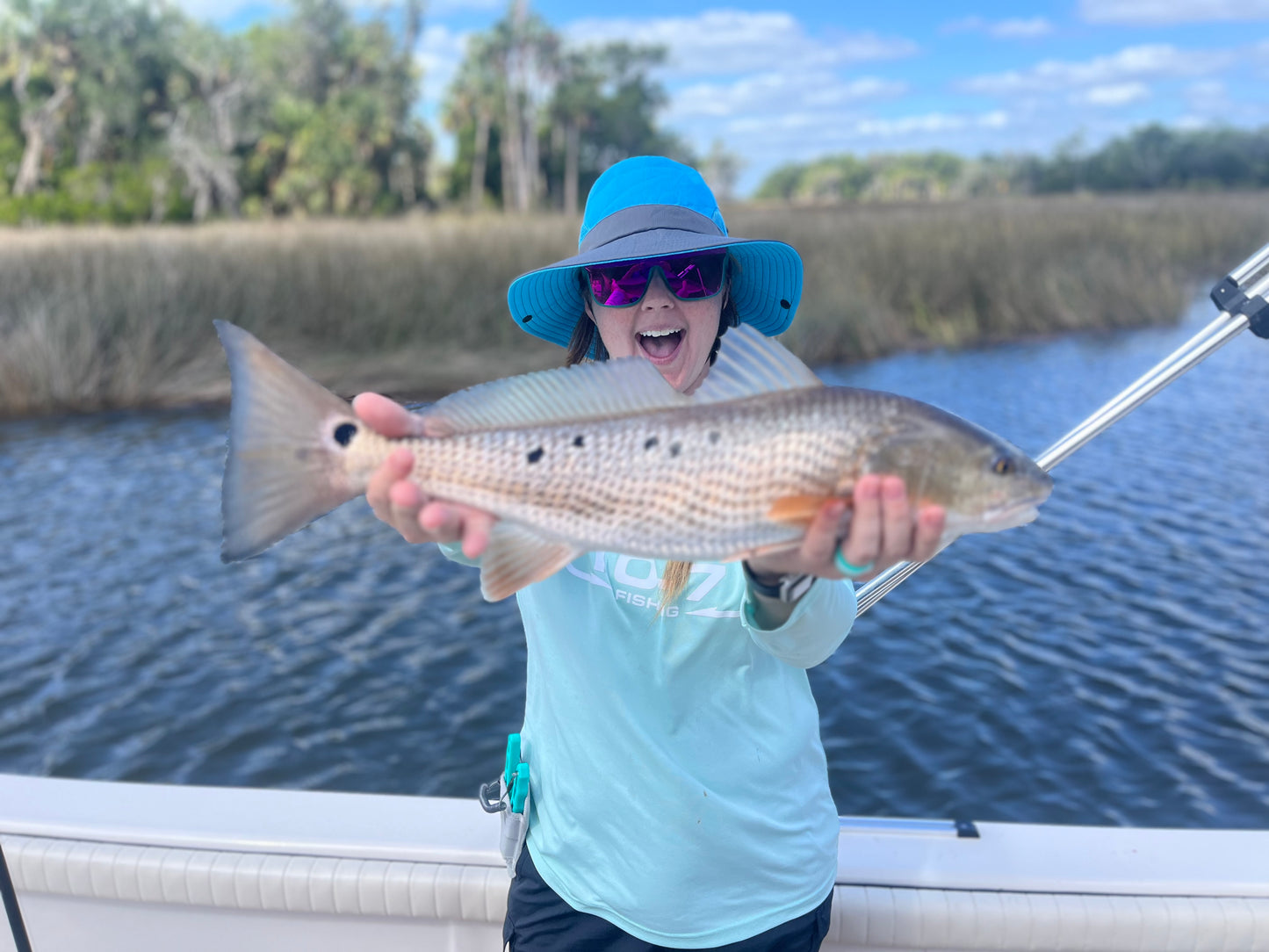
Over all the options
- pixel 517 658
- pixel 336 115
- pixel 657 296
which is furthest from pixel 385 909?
pixel 336 115

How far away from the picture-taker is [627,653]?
215cm

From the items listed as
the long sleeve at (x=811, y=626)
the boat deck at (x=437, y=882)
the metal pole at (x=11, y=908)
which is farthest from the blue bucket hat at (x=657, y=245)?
the metal pole at (x=11, y=908)

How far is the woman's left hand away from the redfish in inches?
1.4

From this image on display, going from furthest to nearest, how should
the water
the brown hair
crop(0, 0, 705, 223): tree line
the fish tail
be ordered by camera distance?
crop(0, 0, 705, 223): tree line, the water, the brown hair, the fish tail

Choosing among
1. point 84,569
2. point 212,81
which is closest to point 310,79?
point 212,81

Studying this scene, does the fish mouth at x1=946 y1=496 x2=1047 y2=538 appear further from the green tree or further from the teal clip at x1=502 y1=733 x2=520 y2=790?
the green tree

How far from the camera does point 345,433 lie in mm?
1856

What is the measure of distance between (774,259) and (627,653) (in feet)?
3.77

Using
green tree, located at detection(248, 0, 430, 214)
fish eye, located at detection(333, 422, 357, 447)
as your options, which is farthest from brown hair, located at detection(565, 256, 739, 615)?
green tree, located at detection(248, 0, 430, 214)

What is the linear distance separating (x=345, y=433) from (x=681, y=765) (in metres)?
0.98

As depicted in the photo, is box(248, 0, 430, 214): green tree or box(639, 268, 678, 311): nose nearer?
box(639, 268, 678, 311): nose

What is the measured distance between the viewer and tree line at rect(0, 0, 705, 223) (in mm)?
45969

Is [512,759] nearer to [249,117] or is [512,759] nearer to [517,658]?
[517,658]

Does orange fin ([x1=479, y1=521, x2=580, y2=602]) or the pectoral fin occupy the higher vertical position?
the pectoral fin
